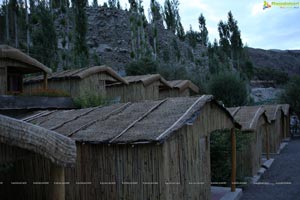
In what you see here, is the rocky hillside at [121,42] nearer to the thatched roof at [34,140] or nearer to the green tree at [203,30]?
the green tree at [203,30]

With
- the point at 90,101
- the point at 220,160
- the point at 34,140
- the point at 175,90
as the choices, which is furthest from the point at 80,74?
the point at 34,140

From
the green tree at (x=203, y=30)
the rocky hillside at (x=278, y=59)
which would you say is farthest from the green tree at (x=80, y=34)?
the rocky hillside at (x=278, y=59)

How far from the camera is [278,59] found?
8056cm

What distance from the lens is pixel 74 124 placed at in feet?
31.3

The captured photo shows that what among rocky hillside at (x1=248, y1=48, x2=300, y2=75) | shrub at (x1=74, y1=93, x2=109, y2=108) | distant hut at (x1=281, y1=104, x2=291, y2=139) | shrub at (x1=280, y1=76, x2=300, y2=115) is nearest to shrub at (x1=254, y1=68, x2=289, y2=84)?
rocky hillside at (x1=248, y1=48, x2=300, y2=75)

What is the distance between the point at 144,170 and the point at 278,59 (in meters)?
79.4

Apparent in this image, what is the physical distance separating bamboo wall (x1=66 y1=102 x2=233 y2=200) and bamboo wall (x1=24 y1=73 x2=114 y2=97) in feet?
31.8

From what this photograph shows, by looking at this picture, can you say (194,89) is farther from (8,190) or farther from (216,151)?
(8,190)

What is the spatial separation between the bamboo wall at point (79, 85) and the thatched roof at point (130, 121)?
310 inches

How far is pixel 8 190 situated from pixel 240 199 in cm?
724

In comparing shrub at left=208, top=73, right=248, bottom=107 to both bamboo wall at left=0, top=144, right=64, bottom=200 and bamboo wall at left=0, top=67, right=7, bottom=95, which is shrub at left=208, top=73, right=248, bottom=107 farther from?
bamboo wall at left=0, top=144, right=64, bottom=200

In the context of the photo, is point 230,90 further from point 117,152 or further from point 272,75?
point 272,75

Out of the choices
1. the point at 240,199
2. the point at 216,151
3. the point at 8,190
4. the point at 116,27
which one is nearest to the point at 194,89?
the point at 216,151

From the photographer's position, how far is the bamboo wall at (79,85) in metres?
18.8
